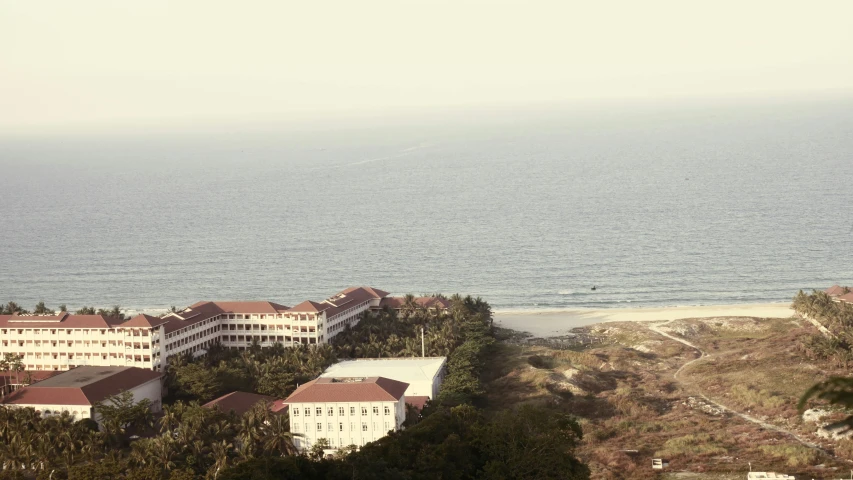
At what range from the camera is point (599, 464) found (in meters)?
45.5

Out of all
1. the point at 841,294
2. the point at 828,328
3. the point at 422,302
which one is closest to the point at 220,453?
the point at 422,302

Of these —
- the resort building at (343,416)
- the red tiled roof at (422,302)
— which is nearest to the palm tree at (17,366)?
the resort building at (343,416)

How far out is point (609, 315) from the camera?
80.7 meters

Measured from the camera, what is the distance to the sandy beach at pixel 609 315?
77.7m

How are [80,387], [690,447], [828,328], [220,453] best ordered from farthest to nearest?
1. [828,328]
2. [80,387]
3. [690,447]
4. [220,453]

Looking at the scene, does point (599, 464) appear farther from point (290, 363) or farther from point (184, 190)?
point (184, 190)

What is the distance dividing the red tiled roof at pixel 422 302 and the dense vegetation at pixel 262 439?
11.1m

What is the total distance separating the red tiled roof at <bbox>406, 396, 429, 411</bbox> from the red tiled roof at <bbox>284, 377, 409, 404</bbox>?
3428 mm

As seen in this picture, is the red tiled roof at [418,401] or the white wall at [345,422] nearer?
the white wall at [345,422]

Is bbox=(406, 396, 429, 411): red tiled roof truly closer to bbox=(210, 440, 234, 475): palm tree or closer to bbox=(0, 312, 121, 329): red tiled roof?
bbox=(210, 440, 234, 475): palm tree

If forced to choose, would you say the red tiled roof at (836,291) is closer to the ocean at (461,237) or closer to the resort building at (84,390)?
the ocean at (461,237)

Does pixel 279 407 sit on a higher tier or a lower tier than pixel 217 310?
lower

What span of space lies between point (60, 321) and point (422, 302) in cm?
2357

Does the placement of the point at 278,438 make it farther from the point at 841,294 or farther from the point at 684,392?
the point at 841,294
